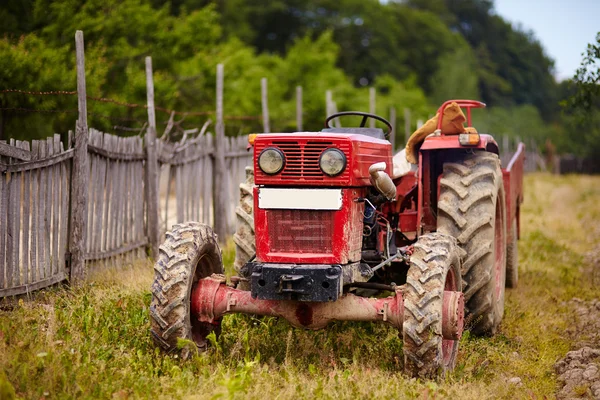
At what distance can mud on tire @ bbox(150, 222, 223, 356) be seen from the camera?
18.9 feet

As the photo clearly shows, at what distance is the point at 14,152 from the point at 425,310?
147 inches

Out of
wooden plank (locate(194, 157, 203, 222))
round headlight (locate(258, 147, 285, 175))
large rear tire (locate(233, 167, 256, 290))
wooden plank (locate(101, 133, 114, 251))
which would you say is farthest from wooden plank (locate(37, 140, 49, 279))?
wooden plank (locate(194, 157, 203, 222))

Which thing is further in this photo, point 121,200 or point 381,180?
point 121,200

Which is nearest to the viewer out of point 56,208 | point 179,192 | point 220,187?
point 56,208

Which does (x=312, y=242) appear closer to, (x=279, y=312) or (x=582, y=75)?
(x=279, y=312)

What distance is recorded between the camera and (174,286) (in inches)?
227

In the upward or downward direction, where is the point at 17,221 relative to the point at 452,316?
upward

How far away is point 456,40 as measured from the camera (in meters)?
66.9

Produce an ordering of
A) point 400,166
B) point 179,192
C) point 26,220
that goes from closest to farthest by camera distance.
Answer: point 26,220 → point 400,166 → point 179,192

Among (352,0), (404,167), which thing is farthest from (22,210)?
(352,0)

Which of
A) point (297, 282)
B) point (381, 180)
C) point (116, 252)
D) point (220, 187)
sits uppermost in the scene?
point (381, 180)

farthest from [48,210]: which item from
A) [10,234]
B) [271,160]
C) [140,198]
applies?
[271,160]

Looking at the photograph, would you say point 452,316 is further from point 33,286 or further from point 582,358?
point 33,286

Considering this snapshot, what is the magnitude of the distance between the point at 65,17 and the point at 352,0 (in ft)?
137
